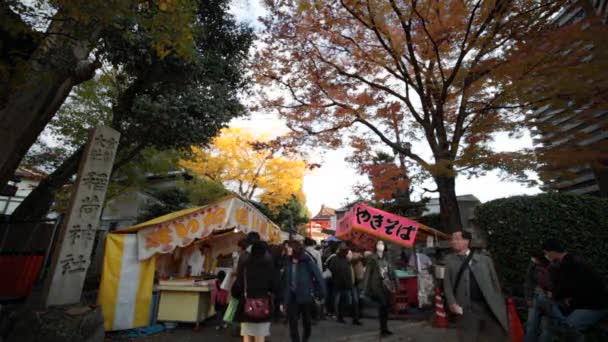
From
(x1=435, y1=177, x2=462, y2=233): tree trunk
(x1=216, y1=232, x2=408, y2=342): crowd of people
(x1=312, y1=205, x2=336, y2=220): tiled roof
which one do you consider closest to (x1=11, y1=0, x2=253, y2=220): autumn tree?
(x1=216, y1=232, x2=408, y2=342): crowd of people

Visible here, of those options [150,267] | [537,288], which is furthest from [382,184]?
[150,267]

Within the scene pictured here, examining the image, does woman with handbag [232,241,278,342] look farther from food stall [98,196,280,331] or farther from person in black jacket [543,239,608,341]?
person in black jacket [543,239,608,341]

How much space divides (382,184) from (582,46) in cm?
892

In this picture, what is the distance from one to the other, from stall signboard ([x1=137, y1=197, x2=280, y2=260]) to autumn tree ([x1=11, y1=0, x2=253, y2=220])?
10.4 ft

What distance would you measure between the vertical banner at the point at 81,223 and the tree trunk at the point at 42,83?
41.4 inches

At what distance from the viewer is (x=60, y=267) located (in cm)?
551

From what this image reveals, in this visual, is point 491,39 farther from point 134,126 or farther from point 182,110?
point 134,126

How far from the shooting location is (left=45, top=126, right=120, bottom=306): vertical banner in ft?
18.0

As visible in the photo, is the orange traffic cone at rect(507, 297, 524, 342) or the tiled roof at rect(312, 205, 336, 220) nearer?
the orange traffic cone at rect(507, 297, 524, 342)

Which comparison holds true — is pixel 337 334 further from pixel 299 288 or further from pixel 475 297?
pixel 475 297

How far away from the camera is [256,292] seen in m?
4.19

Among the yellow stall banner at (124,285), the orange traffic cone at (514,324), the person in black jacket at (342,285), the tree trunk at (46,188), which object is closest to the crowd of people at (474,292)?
the orange traffic cone at (514,324)

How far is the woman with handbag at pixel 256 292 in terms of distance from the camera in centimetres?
416

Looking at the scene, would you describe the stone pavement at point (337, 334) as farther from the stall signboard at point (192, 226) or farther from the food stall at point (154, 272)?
the stall signboard at point (192, 226)
